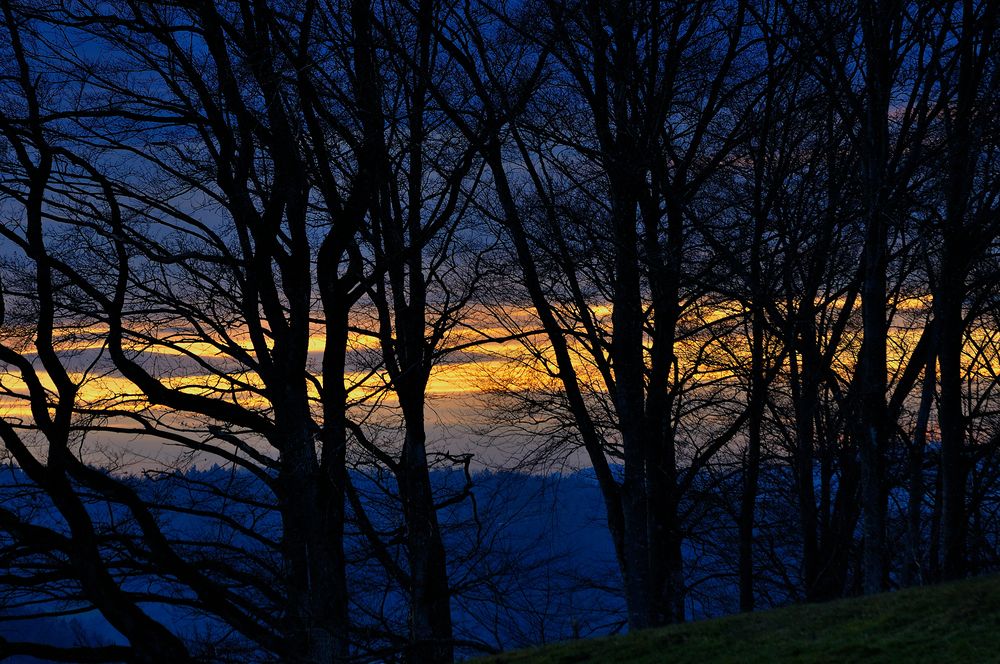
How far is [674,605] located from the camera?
53.2ft

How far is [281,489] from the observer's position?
1195cm

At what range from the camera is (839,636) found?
5.89 m

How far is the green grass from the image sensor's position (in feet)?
17.4

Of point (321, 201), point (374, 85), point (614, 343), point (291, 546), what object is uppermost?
point (321, 201)

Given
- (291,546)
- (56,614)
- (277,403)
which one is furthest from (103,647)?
(277,403)

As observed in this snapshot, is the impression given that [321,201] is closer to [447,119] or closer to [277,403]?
[447,119]

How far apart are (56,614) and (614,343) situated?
8113 mm

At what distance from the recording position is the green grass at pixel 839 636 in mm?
5312

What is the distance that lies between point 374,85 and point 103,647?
773cm

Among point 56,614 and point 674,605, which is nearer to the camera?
point 56,614

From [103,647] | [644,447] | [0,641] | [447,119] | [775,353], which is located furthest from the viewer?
[775,353]

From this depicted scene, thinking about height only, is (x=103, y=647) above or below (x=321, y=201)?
below

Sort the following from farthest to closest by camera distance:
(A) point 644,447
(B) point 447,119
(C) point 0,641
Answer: (A) point 644,447 < (B) point 447,119 < (C) point 0,641

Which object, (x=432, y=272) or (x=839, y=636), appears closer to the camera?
(x=839, y=636)
